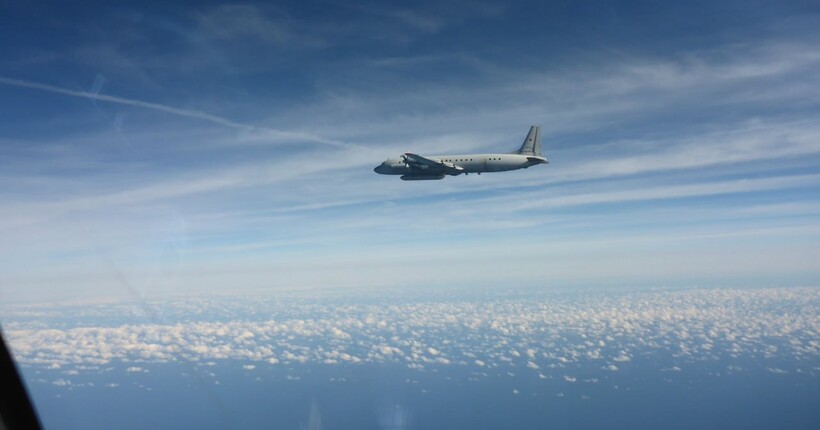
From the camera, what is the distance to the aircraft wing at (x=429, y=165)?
720 inches

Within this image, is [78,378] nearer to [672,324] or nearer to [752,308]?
[672,324]

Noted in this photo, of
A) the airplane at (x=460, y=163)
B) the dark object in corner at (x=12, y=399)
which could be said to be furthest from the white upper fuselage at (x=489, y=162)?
the dark object in corner at (x=12, y=399)

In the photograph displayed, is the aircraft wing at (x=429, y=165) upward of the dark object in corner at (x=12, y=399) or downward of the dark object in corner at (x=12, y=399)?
upward

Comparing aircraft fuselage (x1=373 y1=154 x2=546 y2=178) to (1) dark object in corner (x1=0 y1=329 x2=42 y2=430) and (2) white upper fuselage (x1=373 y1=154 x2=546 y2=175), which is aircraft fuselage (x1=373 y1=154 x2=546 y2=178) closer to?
(2) white upper fuselage (x1=373 y1=154 x2=546 y2=175)

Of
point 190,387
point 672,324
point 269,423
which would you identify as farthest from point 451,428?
point 672,324

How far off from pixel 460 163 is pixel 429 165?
1713 millimetres

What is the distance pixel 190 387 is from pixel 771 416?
3142 inches

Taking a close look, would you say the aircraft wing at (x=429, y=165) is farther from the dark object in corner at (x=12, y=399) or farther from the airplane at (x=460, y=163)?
the dark object in corner at (x=12, y=399)

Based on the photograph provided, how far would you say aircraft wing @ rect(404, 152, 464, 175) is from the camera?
1830 cm

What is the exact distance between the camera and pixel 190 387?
63.3 m

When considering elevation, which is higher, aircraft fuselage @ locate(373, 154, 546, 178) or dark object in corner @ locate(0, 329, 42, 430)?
aircraft fuselage @ locate(373, 154, 546, 178)

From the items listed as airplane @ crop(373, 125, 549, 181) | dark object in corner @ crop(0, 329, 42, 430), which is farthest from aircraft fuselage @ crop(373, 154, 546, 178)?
dark object in corner @ crop(0, 329, 42, 430)

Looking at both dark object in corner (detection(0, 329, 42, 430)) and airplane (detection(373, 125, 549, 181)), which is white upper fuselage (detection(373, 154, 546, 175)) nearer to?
airplane (detection(373, 125, 549, 181))

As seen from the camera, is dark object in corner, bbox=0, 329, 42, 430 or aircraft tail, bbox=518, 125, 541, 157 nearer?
dark object in corner, bbox=0, 329, 42, 430
